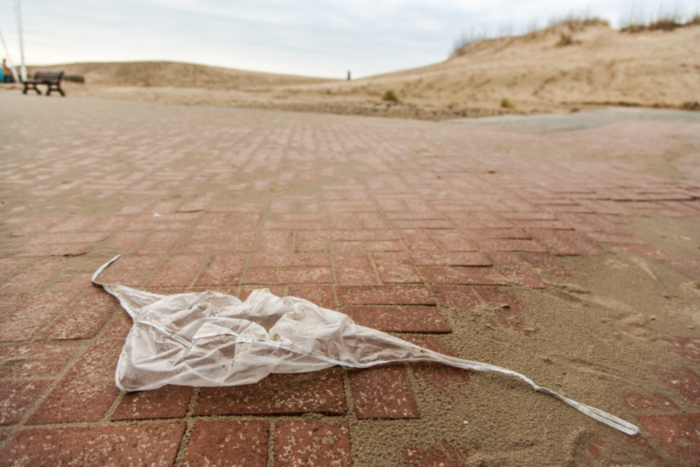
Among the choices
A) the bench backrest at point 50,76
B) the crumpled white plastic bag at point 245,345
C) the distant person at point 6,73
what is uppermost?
the distant person at point 6,73

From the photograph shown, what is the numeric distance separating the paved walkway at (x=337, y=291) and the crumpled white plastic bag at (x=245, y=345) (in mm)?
42

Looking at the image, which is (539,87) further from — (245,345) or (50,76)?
(50,76)

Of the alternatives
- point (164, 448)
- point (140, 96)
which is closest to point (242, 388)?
point (164, 448)

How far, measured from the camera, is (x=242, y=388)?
1219 millimetres

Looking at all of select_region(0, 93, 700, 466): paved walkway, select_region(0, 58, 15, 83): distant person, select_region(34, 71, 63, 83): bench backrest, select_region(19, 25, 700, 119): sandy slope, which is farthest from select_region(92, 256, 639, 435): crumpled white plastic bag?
select_region(0, 58, 15, 83): distant person

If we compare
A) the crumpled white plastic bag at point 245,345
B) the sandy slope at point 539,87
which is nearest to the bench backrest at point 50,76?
the sandy slope at point 539,87

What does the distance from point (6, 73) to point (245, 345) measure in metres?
30.9

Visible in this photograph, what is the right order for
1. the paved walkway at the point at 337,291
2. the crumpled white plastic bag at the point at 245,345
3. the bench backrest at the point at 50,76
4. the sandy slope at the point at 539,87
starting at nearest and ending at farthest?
the paved walkway at the point at 337,291
the crumpled white plastic bag at the point at 245,345
the sandy slope at the point at 539,87
the bench backrest at the point at 50,76

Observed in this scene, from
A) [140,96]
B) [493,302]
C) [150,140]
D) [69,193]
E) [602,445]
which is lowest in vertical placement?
[602,445]

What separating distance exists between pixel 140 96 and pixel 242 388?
15552 mm

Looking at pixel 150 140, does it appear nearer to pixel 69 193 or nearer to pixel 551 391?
pixel 69 193

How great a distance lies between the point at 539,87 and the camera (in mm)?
16641

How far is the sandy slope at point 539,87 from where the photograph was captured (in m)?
12.6

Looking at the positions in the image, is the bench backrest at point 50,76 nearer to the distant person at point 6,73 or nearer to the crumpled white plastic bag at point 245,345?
the distant person at point 6,73
